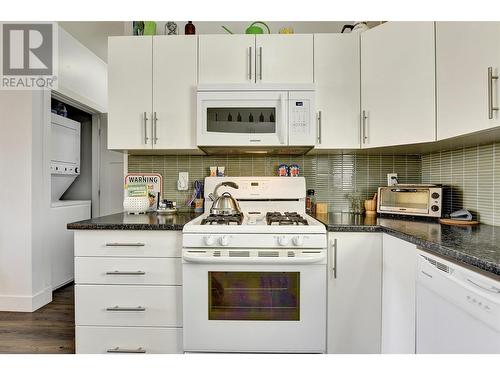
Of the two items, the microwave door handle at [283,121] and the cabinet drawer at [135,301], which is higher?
the microwave door handle at [283,121]

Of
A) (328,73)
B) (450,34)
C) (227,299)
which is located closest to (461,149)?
(450,34)

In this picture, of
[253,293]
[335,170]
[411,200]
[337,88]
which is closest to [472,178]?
[411,200]

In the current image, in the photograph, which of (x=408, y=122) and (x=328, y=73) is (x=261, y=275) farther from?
(x=328, y=73)

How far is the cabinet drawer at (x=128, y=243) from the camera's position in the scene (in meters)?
1.69

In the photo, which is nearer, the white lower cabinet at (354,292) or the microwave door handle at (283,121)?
the white lower cabinet at (354,292)

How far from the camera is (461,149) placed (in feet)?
6.27

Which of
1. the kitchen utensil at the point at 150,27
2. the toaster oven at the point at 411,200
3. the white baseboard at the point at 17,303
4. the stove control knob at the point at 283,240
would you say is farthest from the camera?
the white baseboard at the point at 17,303

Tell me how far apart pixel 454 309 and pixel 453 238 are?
361 millimetres

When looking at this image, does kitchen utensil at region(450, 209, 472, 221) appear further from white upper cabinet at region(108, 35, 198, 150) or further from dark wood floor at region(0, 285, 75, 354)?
dark wood floor at region(0, 285, 75, 354)

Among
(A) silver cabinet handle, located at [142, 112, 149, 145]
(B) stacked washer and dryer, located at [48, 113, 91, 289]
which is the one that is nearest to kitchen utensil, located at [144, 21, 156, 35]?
(A) silver cabinet handle, located at [142, 112, 149, 145]

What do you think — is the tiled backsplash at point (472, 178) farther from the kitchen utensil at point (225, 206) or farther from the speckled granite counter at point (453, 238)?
the kitchen utensil at point (225, 206)

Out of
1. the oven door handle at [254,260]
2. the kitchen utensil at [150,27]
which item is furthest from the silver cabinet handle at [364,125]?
the kitchen utensil at [150,27]

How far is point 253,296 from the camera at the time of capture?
1.63 meters

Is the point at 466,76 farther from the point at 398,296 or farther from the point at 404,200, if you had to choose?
the point at 398,296
